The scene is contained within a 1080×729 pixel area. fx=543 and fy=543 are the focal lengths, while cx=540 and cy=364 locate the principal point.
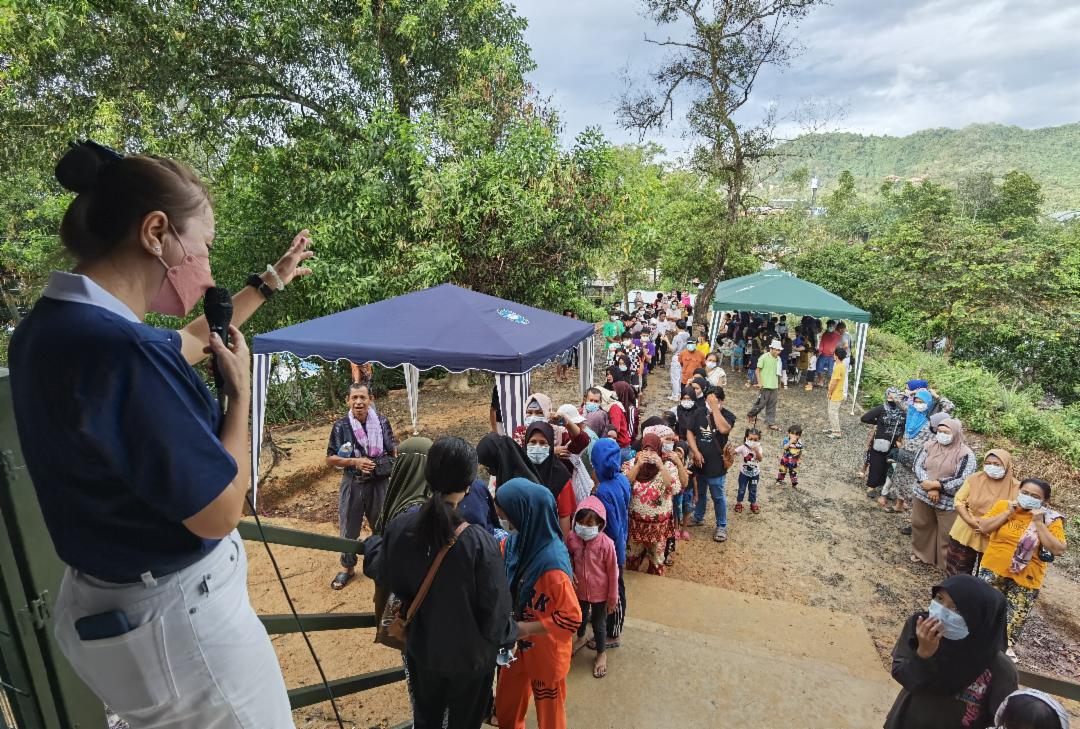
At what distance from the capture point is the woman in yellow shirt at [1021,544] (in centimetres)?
415

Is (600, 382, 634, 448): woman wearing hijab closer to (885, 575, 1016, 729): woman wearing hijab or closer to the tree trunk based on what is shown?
(885, 575, 1016, 729): woman wearing hijab

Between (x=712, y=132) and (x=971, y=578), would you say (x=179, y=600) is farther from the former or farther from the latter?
(x=712, y=132)

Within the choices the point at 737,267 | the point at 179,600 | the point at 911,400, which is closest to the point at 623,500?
the point at 179,600

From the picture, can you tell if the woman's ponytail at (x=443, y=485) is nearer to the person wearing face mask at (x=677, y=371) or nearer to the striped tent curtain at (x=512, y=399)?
the striped tent curtain at (x=512, y=399)

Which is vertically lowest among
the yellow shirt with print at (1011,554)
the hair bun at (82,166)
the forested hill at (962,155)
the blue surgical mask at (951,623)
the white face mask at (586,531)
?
the yellow shirt with print at (1011,554)

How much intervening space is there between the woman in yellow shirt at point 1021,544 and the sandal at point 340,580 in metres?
5.32

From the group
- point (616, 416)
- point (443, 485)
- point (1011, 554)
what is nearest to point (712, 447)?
point (616, 416)

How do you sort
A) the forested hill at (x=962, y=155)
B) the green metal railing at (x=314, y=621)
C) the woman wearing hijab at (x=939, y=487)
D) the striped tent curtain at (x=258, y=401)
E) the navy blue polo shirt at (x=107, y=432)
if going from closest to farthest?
the navy blue polo shirt at (x=107, y=432)
the green metal railing at (x=314, y=621)
the woman wearing hijab at (x=939, y=487)
the striped tent curtain at (x=258, y=401)
the forested hill at (x=962, y=155)

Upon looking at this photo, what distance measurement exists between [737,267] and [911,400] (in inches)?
518

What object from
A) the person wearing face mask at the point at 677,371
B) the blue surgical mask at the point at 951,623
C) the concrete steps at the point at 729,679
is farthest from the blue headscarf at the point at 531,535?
the person wearing face mask at the point at 677,371

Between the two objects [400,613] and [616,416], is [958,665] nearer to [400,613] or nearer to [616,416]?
[400,613]

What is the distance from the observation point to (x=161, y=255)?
3.65 ft

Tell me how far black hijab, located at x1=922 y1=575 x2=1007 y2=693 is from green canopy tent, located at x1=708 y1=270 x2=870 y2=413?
10.9 meters

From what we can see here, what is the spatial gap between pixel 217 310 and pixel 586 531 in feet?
8.99
